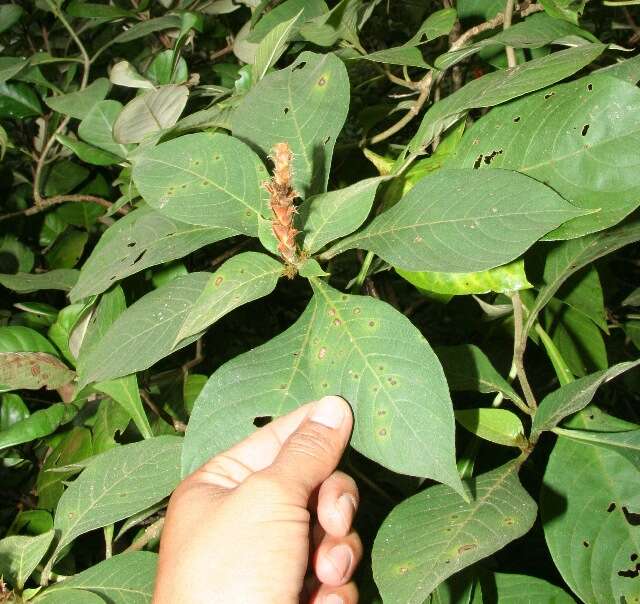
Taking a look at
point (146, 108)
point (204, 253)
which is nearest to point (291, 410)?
point (146, 108)

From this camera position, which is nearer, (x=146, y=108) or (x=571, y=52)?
(x=571, y=52)

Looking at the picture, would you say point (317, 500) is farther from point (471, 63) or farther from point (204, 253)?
point (471, 63)

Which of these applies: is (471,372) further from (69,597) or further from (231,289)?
(69,597)

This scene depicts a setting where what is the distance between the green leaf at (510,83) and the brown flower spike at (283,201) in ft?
0.66

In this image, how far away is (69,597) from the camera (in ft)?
2.79

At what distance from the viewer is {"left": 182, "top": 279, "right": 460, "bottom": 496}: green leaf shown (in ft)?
1.95

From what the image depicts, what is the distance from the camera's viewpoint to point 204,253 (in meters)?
1.54

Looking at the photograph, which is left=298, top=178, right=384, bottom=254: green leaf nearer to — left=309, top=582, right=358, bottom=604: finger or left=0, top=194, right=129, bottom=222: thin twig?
left=309, top=582, right=358, bottom=604: finger

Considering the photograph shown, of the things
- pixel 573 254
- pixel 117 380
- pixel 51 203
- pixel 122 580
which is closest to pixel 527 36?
pixel 573 254

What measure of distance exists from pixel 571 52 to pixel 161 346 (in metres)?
0.57

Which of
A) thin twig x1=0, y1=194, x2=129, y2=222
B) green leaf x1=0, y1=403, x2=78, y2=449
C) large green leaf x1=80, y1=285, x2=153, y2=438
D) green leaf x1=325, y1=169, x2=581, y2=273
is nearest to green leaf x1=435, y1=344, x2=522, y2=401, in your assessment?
green leaf x1=325, y1=169, x2=581, y2=273

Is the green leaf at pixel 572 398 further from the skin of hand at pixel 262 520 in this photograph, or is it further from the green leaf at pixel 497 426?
the skin of hand at pixel 262 520

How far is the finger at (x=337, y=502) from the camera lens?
2.74 feet

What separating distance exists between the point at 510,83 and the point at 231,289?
0.37m
